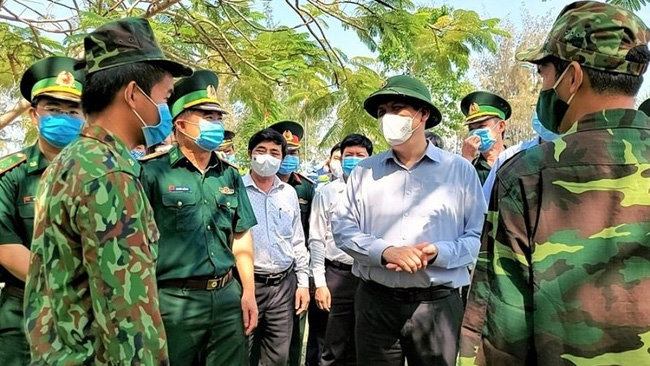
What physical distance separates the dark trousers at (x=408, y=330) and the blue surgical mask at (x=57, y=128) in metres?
1.79

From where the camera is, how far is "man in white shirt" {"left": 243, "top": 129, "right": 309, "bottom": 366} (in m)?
3.76

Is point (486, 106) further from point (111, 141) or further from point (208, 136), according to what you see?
point (111, 141)

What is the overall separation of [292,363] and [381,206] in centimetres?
184

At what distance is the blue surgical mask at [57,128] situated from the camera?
8.98 feet

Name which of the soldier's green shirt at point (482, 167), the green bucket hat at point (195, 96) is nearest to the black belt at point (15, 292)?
the green bucket hat at point (195, 96)

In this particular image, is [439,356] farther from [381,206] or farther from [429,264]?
[381,206]

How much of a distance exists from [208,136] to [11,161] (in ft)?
3.27

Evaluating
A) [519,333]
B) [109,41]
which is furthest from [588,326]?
[109,41]

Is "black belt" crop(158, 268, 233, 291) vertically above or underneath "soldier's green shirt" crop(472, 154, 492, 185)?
underneath

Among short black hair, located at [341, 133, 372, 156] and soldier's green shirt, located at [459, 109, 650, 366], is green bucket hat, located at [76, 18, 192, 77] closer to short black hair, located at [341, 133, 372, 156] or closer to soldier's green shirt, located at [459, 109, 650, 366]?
soldier's green shirt, located at [459, 109, 650, 366]

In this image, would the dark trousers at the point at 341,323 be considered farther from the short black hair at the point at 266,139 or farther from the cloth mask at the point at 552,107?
the cloth mask at the point at 552,107

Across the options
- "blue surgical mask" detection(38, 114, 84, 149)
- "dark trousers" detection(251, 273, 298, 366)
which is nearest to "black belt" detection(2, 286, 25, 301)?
"blue surgical mask" detection(38, 114, 84, 149)

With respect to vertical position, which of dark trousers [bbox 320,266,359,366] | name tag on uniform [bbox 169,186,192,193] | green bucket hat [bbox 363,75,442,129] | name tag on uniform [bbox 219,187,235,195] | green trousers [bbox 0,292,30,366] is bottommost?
dark trousers [bbox 320,266,359,366]

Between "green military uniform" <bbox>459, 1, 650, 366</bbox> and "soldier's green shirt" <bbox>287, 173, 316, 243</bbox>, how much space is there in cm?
333
